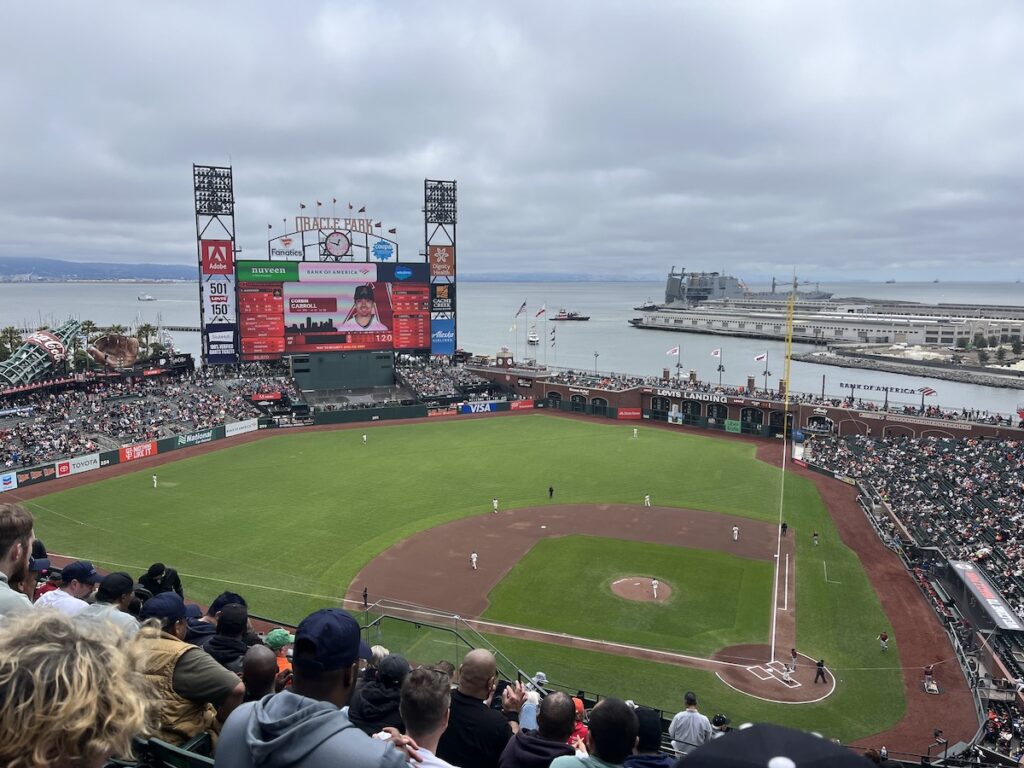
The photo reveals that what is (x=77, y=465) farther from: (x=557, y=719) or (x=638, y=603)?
(x=557, y=719)

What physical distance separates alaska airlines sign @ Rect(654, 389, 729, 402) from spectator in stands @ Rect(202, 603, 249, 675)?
193ft

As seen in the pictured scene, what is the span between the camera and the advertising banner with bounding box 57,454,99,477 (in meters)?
43.2

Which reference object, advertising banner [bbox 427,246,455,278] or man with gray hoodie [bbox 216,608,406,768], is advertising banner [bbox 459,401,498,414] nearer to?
advertising banner [bbox 427,246,455,278]

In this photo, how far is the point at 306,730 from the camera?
3.29m

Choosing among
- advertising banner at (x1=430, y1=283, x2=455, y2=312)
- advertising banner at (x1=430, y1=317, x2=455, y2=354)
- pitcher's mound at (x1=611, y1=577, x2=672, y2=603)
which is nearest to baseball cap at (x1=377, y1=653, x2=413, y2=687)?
pitcher's mound at (x1=611, y1=577, x2=672, y2=603)

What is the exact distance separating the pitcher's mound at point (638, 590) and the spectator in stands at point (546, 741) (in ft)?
77.9

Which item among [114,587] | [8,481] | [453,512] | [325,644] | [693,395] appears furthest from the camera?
[693,395]

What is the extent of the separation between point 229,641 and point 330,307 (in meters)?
61.0

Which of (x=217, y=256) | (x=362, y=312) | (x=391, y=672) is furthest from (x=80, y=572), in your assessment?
(x=362, y=312)

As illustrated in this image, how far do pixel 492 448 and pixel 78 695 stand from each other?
169 feet

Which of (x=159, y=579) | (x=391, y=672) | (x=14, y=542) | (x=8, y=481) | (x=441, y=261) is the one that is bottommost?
(x=8, y=481)

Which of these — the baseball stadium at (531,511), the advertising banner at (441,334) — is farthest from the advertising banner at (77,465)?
the advertising banner at (441,334)

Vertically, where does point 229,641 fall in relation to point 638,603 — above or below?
above

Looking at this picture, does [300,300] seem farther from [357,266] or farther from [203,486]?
[203,486]
